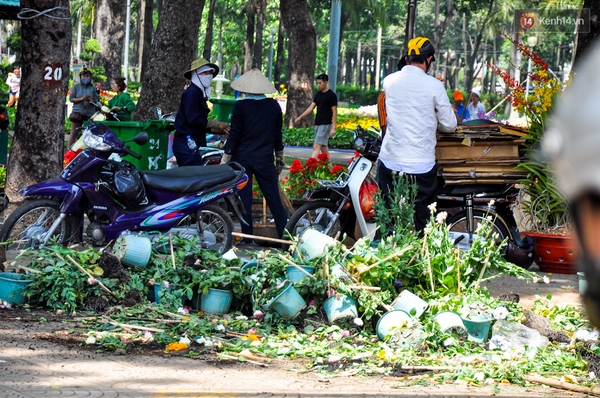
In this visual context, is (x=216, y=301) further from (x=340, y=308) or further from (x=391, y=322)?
(x=391, y=322)

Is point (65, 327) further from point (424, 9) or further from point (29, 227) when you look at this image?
point (424, 9)

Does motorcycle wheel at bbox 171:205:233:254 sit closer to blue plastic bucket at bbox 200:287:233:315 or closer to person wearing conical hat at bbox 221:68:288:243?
person wearing conical hat at bbox 221:68:288:243

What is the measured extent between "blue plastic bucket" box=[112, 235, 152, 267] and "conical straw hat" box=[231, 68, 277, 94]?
3029 millimetres

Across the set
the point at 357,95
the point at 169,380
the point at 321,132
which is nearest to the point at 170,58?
the point at 321,132

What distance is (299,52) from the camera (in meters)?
27.6

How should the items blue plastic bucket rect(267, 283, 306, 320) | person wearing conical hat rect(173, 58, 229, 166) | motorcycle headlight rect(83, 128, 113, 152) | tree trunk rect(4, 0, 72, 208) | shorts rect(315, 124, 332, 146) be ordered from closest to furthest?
blue plastic bucket rect(267, 283, 306, 320) → motorcycle headlight rect(83, 128, 113, 152) → tree trunk rect(4, 0, 72, 208) → person wearing conical hat rect(173, 58, 229, 166) → shorts rect(315, 124, 332, 146)

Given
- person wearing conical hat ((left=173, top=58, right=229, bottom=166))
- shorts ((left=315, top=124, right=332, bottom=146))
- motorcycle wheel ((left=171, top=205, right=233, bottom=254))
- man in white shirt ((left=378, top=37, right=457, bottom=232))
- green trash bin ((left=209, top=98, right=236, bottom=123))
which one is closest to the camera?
man in white shirt ((left=378, top=37, right=457, bottom=232))

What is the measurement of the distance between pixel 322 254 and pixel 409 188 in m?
1.64

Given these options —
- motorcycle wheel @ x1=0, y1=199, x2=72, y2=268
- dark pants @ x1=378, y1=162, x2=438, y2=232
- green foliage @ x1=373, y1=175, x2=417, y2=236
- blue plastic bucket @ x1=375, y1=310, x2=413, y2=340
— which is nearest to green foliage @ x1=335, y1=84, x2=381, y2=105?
dark pants @ x1=378, y1=162, x2=438, y2=232

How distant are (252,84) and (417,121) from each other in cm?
246

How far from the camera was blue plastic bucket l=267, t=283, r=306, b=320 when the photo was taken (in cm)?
605

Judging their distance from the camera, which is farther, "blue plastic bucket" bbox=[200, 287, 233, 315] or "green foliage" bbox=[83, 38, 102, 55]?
"green foliage" bbox=[83, 38, 102, 55]

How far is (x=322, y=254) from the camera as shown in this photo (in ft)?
21.1

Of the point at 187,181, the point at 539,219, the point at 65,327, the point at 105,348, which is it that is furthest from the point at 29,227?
the point at 539,219
